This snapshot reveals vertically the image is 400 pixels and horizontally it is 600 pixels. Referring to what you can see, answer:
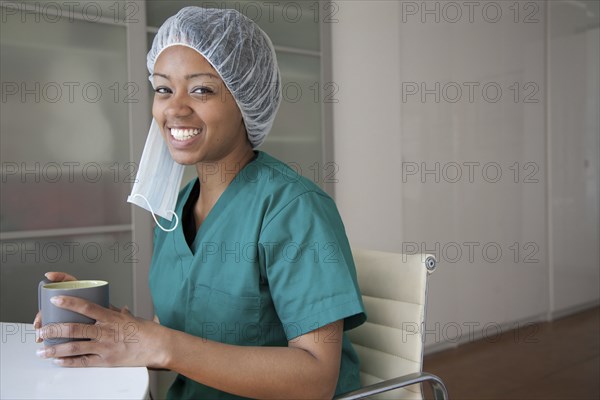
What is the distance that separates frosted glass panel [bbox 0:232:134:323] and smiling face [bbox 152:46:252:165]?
52.5 inches

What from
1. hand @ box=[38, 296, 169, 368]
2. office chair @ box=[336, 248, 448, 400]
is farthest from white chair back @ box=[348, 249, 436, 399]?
hand @ box=[38, 296, 169, 368]

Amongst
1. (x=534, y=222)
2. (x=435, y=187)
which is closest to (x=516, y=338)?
(x=534, y=222)

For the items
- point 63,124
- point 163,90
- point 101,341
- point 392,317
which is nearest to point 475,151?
point 63,124

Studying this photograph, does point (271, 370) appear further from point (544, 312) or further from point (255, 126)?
point (544, 312)

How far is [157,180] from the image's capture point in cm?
155

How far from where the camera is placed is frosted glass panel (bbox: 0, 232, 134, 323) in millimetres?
2410

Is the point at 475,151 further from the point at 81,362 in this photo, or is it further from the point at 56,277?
the point at 81,362

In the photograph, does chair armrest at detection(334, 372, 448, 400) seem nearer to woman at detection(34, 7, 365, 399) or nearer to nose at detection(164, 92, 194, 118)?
woman at detection(34, 7, 365, 399)

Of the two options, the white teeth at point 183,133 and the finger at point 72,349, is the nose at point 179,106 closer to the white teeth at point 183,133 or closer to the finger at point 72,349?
the white teeth at point 183,133

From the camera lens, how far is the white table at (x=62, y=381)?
34.4 inches

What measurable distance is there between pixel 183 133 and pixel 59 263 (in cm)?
142

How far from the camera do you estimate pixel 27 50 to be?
240cm

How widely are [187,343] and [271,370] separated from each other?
0.17 metres

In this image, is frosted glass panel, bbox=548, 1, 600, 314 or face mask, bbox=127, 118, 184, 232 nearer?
face mask, bbox=127, 118, 184, 232
